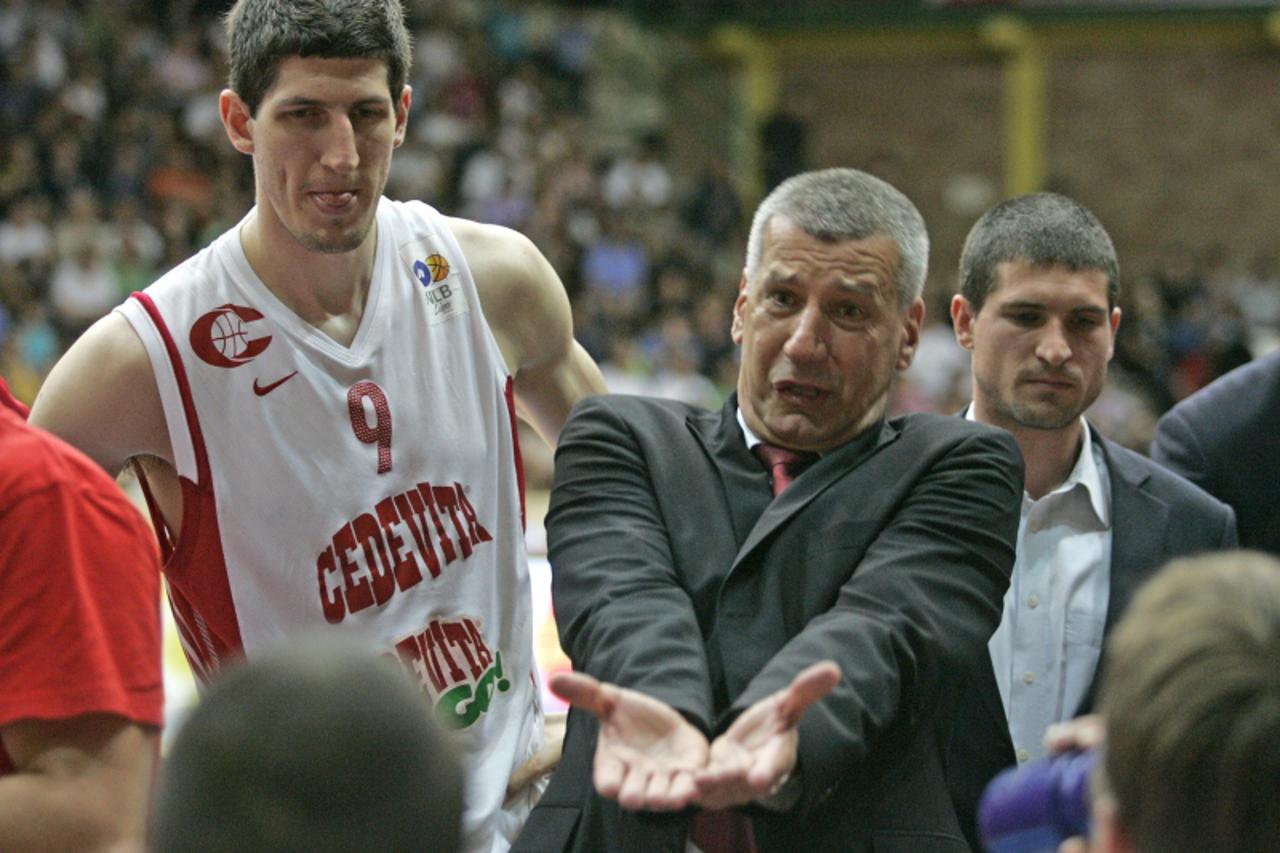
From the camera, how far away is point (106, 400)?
315cm

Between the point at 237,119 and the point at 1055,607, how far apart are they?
1.85 meters

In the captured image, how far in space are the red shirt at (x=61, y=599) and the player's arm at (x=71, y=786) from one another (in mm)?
29

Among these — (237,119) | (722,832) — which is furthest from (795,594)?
(237,119)

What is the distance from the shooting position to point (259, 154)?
10.8 ft

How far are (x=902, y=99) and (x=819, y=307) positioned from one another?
19343 mm

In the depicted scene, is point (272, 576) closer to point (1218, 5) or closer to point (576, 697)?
point (576, 697)

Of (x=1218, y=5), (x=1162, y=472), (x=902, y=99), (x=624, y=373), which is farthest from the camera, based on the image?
(x=902, y=99)

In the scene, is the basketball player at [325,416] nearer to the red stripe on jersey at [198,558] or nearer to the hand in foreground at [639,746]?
the red stripe on jersey at [198,558]

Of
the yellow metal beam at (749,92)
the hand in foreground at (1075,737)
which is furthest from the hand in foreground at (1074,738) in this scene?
the yellow metal beam at (749,92)

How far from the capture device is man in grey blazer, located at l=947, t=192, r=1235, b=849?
10.9ft

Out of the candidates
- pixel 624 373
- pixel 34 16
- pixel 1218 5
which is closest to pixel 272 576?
pixel 624 373

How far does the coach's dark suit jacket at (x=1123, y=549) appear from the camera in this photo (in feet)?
10.4

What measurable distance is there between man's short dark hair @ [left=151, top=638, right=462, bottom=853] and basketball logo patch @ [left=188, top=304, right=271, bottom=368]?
1.83 m

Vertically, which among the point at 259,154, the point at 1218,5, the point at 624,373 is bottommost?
the point at 624,373
